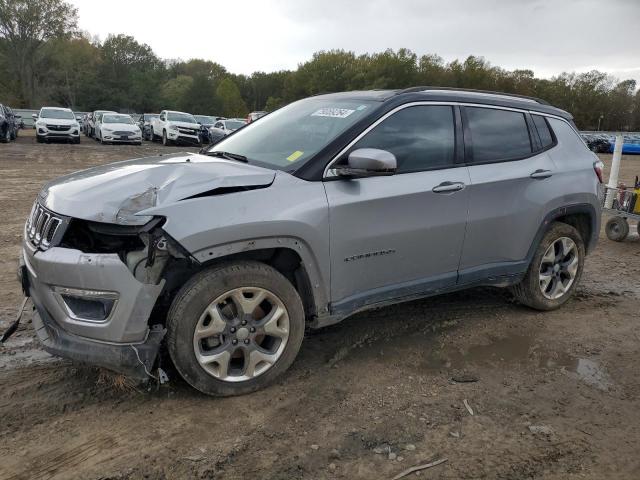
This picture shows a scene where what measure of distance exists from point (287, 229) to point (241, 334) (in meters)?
0.68

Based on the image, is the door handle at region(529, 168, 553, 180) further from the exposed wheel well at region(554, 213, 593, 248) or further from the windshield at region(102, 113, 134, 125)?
the windshield at region(102, 113, 134, 125)

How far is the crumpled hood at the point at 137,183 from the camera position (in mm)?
2957

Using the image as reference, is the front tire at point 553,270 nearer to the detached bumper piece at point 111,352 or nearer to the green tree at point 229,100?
the detached bumper piece at point 111,352

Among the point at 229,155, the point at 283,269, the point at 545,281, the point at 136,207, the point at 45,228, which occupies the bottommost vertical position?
the point at 545,281

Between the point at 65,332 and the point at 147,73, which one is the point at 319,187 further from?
the point at 147,73

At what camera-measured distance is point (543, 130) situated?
184 inches

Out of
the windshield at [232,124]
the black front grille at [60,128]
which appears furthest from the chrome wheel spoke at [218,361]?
the windshield at [232,124]

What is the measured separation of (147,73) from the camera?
7369cm

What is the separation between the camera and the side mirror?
3297mm

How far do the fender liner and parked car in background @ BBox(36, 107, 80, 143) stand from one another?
24387 millimetres

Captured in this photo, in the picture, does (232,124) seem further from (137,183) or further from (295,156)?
(137,183)

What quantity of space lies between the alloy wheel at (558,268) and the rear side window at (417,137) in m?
1.51

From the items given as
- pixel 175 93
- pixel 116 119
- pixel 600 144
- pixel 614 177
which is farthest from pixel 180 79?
pixel 614 177

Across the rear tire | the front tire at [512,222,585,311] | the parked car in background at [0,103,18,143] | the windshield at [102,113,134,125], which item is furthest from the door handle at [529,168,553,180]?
the windshield at [102,113,134,125]
